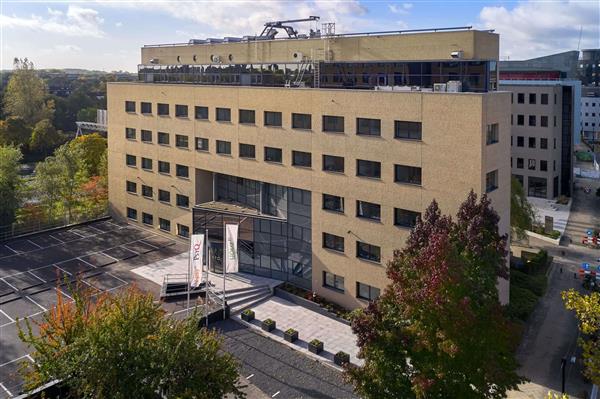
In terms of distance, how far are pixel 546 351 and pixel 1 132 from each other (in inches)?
3733

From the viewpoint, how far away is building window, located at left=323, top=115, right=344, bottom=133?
114 ft

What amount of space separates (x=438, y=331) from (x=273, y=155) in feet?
73.4

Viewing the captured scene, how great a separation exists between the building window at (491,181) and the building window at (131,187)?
33.5 metres

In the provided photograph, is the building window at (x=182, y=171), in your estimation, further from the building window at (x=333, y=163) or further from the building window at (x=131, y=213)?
the building window at (x=333, y=163)

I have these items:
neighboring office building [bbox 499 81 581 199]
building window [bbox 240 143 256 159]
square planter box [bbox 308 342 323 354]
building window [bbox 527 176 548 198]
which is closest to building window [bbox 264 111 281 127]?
building window [bbox 240 143 256 159]

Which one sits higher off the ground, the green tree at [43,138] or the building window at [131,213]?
the green tree at [43,138]

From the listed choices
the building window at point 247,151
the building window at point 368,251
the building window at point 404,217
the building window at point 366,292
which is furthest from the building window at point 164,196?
the building window at point 404,217

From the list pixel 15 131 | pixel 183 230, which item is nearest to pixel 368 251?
pixel 183 230

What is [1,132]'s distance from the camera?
9656cm

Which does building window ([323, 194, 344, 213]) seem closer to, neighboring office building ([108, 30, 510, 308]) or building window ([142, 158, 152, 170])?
neighboring office building ([108, 30, 510, 308])

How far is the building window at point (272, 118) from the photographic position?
38.3m

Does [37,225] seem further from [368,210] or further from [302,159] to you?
[368,210]

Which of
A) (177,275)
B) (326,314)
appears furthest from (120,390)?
(177,275)

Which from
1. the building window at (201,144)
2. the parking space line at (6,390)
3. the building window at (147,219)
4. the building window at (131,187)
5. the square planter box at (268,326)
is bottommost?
the parking space line at (6,390)
